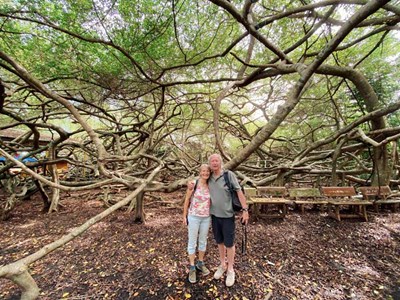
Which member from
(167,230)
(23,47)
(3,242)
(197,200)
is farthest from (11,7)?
(167,230)

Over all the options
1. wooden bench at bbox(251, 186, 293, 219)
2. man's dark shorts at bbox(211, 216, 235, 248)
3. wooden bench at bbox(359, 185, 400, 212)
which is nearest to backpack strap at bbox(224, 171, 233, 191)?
man's dark shorts at bbox(211, 216, 235, 248)

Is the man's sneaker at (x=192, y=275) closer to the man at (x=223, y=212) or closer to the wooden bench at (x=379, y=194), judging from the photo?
the man at (x=223, y=212)

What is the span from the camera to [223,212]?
1.98m

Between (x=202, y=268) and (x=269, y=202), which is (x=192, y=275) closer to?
(x=202, y=268)

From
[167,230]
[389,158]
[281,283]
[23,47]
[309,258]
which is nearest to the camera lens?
[281,283]

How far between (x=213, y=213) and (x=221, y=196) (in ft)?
0.74

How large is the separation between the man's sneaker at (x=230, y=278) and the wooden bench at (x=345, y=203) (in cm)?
264

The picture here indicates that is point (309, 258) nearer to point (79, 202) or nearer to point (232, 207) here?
point (232, 207)

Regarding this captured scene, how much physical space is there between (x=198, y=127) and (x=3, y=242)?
960 cm

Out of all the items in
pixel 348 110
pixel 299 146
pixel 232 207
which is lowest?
pixel 232 207

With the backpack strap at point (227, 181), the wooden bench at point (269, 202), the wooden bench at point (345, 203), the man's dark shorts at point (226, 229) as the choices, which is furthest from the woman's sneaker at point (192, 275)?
the wooden bench at point (345, 203)

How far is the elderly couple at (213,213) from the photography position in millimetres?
1986

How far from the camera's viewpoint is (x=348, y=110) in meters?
6.90

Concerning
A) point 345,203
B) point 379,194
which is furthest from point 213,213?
point 379,194
